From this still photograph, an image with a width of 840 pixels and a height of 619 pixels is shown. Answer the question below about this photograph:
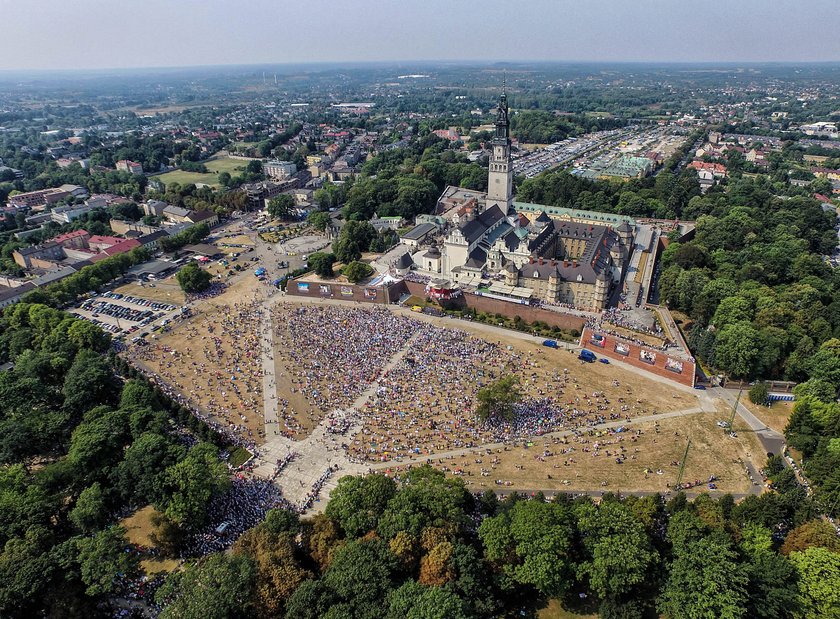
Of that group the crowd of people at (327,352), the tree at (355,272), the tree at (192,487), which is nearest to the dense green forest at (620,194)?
→ the tree at (355,272)

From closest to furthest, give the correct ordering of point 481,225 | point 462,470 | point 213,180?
1. point 462,470
2. point 481,225
3. point 213,180

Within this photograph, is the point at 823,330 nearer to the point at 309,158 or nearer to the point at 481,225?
the point at 481,225

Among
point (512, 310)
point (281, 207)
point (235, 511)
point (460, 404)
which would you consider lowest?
point (235, 511)


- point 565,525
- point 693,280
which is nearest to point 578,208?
point 693,280

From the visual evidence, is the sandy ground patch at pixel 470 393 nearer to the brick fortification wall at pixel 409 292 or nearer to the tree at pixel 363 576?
the brick fortification wall at pixel 409 292

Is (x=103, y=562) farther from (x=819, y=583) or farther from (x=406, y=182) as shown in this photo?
(x=406, y=182)

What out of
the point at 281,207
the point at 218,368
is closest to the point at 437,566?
the point at 218,368

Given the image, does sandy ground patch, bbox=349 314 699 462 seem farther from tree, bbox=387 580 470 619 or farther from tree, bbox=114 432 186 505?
tree, bbox=387 580 470 619
